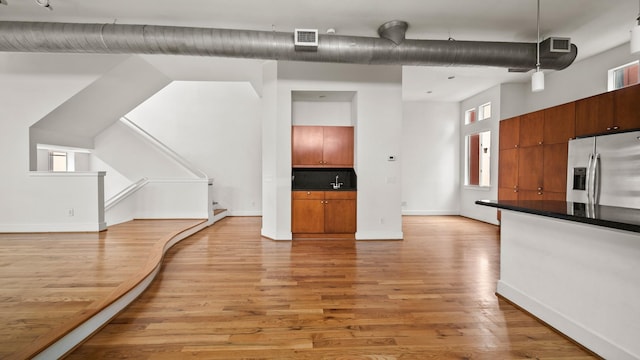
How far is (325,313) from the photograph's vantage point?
230cm

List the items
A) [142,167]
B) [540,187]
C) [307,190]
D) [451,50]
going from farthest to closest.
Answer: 1. [142,167]
2. [307,190]
3. [540,187]
4. [451,50]

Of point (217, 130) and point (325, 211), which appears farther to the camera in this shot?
point (217, 130)

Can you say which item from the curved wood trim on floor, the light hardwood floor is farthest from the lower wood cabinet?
the curved wood trim on floor

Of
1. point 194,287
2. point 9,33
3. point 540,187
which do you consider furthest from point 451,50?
point 9,33

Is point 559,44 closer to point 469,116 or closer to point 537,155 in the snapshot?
point 537,155

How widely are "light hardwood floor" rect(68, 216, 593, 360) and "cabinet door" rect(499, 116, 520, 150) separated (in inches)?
108

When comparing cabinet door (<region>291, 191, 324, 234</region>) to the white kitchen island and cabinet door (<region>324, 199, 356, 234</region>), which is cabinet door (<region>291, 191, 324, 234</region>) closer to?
cabinet door (<region>324, 199, 356, 234</region>)

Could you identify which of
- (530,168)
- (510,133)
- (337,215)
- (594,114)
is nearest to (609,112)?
(594,114)

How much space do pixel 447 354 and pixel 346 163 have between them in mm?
3939

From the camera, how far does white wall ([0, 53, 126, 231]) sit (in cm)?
476

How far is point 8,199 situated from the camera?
4766 mm

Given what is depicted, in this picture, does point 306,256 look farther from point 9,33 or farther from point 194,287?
point 9,33

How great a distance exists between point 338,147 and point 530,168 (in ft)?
12.3

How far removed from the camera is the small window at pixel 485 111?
22.4 feet
